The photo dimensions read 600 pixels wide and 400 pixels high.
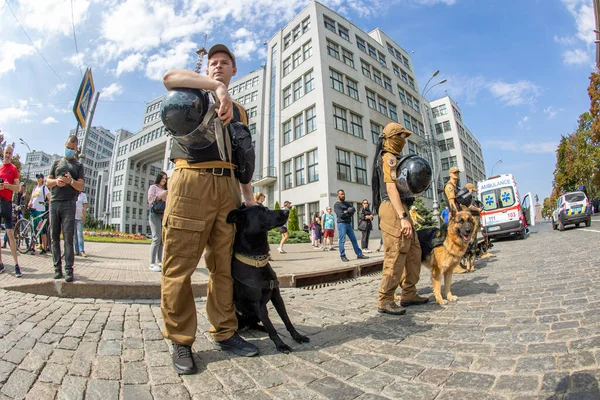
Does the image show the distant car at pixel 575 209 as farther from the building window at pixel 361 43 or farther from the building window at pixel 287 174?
the building window at pixel 361 43

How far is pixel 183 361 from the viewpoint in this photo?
6.38ft

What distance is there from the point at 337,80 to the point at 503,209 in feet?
64.1

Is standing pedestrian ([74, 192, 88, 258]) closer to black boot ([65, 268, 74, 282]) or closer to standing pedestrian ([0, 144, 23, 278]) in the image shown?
standing pedestrian ([0, 144, 23, 278])

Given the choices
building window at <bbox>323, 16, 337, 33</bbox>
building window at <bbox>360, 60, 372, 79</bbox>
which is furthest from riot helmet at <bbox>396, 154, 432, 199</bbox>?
building window at <bbox>360, 60, 372, 79</bbox>

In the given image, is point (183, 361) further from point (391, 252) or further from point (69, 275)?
point (69, 275)

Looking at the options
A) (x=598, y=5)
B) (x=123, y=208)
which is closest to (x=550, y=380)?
(x=598, y=5)

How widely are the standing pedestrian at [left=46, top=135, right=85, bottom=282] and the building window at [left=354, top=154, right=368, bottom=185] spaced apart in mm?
23966

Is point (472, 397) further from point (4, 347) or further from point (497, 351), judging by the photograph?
point (4, 347)

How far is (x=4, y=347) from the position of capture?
206 centimetres

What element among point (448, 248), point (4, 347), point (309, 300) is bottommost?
point (309, 300)

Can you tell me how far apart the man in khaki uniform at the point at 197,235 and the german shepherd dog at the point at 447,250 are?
2.70m

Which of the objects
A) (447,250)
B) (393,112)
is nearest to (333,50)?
(393,112)

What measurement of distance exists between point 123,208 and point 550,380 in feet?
240

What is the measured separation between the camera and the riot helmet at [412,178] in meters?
3.61
